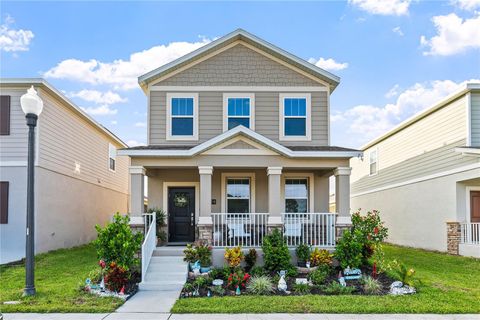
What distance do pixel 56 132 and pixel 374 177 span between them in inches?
650

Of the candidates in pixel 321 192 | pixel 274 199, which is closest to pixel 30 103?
pixel 274 199

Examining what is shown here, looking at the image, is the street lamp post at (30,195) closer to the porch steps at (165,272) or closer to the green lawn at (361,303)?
the porch steps at (165,272)

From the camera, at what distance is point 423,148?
55.7 feet

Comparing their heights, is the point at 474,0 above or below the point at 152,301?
above

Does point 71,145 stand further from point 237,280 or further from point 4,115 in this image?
point 237,280

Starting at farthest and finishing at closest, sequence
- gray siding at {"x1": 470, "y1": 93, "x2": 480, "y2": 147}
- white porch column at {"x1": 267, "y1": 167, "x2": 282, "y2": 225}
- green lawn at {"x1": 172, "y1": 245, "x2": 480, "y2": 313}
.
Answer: gray siding at {"x1": 470, "y1": 93, "x2": 480, "y2": 147}, white porch column at {"x1": 267, "y1": 167, "x2": 282, "y2": 225}, green lawn at {"x1": 172, "y1": 245, "x2": 480, "y2": 313}

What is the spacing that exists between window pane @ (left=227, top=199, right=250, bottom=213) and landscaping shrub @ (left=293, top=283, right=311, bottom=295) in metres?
4.59

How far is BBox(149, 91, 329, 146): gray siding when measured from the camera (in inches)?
525

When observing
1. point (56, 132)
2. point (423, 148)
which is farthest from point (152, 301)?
point (423, 148)

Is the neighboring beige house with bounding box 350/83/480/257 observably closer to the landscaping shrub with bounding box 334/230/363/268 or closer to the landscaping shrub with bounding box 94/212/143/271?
the landscaping shrub with bounding box 334/230/363/268

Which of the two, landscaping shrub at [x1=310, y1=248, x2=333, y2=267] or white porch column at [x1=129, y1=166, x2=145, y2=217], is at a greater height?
white porch column at [x1=129, y1=166, x2=145, y2=217]

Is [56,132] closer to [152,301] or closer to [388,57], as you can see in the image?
[152,301]
